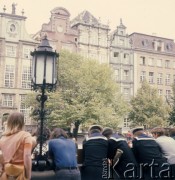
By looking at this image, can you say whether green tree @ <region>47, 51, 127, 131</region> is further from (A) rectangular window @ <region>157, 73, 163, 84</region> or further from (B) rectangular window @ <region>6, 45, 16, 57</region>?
(A) rectangular window @ <region>157, 73, 163, 84</region>

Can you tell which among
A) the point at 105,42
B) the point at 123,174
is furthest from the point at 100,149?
the point at 105,42

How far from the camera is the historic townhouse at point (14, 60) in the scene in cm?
3641

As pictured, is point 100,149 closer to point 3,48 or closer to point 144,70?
point 3,48

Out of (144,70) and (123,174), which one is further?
(144,70)

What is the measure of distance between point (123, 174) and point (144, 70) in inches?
1598

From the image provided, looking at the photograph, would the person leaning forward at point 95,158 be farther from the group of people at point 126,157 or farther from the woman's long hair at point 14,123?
the woman's long hair at point 14,123

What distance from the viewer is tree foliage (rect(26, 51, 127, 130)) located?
2959 cm

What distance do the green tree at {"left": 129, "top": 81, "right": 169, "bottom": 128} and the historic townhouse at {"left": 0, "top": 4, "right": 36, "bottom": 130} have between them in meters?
12.9

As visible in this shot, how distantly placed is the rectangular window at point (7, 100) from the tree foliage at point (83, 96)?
7588 mm

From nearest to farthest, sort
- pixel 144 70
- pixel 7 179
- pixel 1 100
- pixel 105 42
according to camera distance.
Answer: pixel 7 179 < pixel 1 100 < pixel 105 42 < pixel 144 70

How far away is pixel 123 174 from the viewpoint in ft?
18.6

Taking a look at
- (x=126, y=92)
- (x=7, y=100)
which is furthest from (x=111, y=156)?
(x=126, y=92)

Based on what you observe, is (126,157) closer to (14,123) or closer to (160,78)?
(14,123)

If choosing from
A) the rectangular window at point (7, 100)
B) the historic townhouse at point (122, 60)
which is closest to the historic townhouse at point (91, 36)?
the historic townhouse at point (122, 60)
